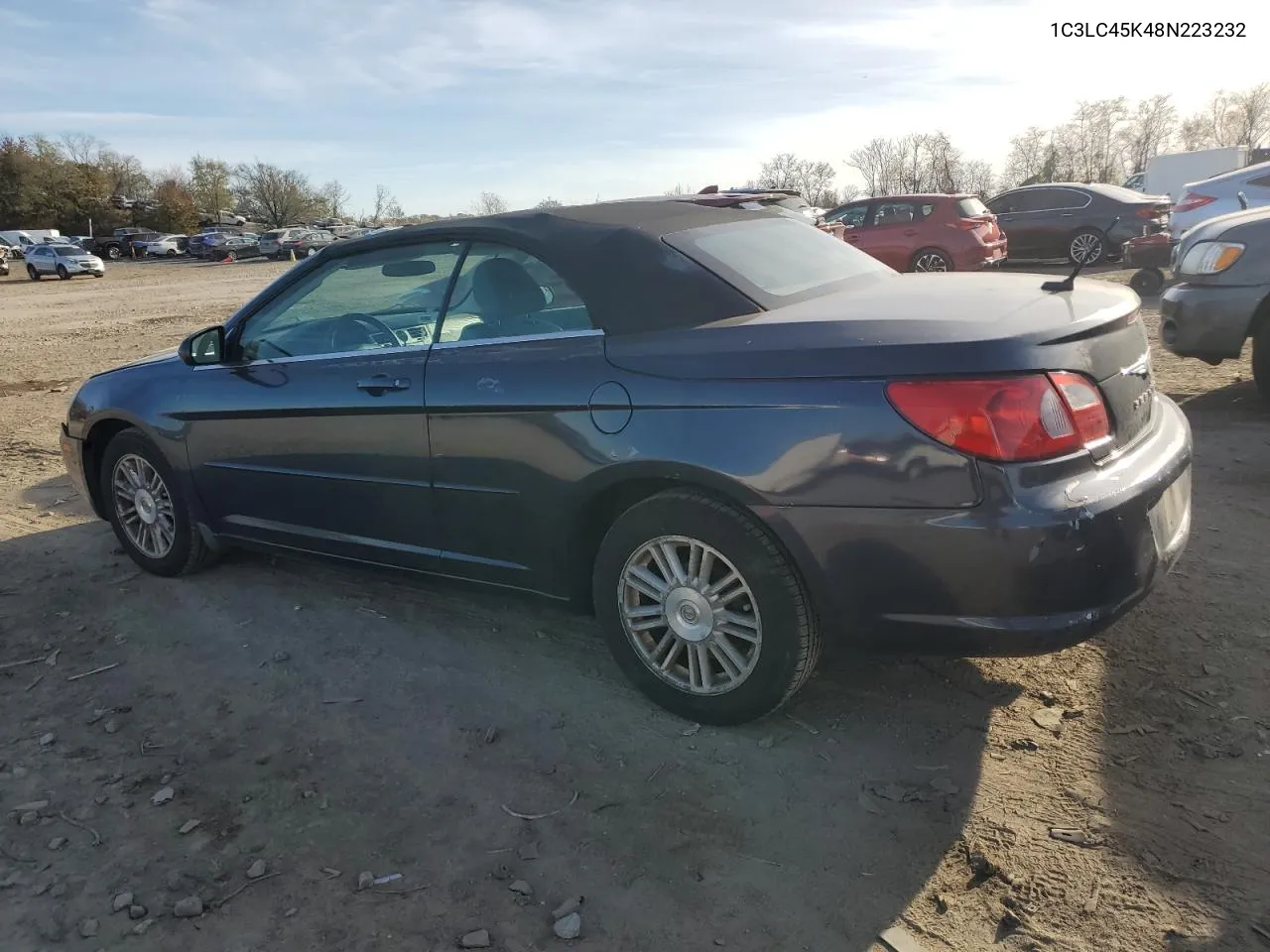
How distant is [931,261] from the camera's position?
50.9 ft

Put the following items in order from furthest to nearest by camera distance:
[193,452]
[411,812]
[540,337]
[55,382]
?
[55,382] → [193,452] → [540,337] → [411,812]

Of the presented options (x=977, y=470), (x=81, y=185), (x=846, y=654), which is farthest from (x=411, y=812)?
(x=81, y=185)

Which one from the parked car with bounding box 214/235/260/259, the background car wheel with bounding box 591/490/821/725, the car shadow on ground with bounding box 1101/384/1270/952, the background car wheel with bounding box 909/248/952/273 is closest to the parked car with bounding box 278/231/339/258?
the parked car with bounding box 214/235/260/259

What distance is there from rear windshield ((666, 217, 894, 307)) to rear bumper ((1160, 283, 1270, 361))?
3447 millimetres

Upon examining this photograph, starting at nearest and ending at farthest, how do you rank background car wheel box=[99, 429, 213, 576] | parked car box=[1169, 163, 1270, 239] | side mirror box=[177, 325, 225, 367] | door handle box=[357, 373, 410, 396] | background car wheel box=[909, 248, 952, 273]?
door handle box=[357, 373, 410, 396], side mirror box=[177, 325, 225, 367], background car wheel box=[99, 429, 213, 576], parked car box=[1169, 163, 1270, 239], background car wheel box=[909, 248, 952, 273]

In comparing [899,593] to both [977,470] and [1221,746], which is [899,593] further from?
[1221,746]

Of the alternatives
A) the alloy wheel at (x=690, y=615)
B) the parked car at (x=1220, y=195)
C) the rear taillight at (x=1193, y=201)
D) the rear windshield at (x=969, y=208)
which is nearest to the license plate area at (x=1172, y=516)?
the alloy wheel at (x=690, y=615)

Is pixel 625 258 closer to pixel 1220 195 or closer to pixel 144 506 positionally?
pixel 144 506

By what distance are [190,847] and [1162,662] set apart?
3.13 m

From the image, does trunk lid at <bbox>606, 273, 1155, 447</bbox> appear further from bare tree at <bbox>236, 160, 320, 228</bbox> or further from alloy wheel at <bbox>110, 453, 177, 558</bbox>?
bare tree at <bbox>236, 160, 320, 228</bbox>

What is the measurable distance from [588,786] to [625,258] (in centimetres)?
169

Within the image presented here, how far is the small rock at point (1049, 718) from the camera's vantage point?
3039mm

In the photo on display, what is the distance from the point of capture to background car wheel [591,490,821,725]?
287cm

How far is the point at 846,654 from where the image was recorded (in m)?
2.98
